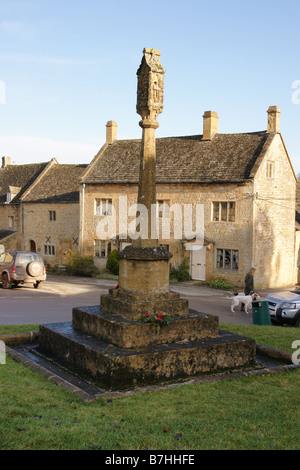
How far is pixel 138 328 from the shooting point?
Answer: 27.4 ft

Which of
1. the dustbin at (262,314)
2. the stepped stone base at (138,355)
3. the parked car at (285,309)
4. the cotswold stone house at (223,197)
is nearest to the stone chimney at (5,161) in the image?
the cotswold stone house at (223,197)

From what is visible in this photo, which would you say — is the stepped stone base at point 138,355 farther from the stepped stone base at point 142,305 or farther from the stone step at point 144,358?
the stepped stone base at point 142,305

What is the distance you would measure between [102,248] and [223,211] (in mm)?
9301

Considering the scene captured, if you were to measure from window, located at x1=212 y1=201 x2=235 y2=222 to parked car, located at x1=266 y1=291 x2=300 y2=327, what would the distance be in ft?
38.8

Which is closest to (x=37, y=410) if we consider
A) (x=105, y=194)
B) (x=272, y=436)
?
(x=272, y=436)

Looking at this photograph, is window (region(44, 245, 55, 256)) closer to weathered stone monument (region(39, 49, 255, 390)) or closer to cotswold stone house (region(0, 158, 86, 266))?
cotswold stone house (region(0, 158, 86, 266))

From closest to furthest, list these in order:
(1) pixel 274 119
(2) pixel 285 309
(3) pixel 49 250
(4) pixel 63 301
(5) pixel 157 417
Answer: (5) pixel 157 417
(2) pixel 285 309
(4) pixel 63 301
(1) pixel 274 119
(3) pixel 49 250

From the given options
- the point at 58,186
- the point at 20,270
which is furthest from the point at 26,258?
the point at 58,186

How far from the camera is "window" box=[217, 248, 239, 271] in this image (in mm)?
27281

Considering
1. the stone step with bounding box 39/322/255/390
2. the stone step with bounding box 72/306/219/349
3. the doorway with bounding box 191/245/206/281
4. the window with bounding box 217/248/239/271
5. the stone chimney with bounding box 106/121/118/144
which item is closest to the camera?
the stone step with bounding box 39/322/255/390

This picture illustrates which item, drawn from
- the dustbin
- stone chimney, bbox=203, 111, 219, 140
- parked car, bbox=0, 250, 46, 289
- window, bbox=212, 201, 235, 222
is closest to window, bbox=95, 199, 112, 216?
window, bbox=212, 201, 235, 222

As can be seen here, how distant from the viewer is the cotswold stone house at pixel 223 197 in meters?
27.0

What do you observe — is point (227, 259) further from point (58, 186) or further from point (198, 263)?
point (58, 186)
